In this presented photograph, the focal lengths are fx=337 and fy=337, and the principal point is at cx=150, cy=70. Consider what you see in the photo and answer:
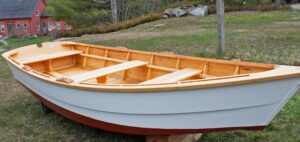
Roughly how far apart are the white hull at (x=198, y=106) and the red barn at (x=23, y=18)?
1689 inches

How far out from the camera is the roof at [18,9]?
45625 millimetres

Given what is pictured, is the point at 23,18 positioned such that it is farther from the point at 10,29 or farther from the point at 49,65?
the point at 49,65

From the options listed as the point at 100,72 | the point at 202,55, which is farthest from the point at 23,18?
the point at 100,72

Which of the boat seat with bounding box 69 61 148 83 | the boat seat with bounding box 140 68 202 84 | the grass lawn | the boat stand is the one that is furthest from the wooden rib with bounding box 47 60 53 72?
the boat stand

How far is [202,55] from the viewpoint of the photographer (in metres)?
10.5

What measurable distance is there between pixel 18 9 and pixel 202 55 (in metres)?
41.8

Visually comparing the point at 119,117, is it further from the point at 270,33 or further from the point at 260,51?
the point at 270,33

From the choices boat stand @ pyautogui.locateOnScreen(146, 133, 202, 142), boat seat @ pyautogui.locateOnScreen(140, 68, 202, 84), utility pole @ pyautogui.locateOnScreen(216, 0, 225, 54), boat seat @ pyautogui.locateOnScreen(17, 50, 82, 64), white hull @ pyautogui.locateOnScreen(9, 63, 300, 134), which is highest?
utility pole @ pyautogui.locateOnScreen(216, 0, 225, 54)

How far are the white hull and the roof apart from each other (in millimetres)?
44720

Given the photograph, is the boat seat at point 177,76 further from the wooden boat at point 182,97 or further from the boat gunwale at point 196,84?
the boat gunwale at point 196,84

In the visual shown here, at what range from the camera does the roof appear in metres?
45.6

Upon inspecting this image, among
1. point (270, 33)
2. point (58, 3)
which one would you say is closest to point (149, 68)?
point (270, 33)

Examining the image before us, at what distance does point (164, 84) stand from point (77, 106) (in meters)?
1.51

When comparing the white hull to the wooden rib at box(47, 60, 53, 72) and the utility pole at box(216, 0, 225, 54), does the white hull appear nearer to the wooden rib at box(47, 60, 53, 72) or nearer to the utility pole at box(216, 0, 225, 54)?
the wooden rib at box(47, 60, 53, 72)
